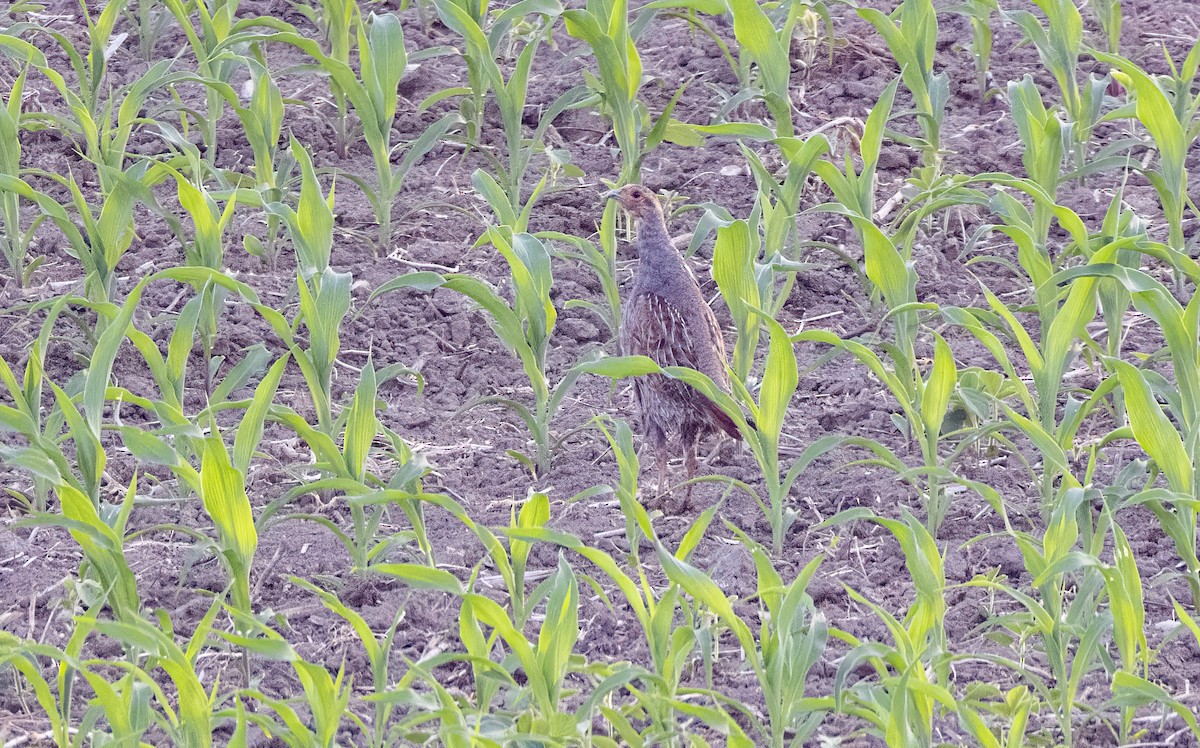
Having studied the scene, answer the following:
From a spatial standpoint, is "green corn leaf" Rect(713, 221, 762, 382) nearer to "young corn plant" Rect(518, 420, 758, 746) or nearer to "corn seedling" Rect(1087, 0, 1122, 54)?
"young corn plant" Rect(518, 420, 758, 746)

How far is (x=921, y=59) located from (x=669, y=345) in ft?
4.72

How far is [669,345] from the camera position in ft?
13.5

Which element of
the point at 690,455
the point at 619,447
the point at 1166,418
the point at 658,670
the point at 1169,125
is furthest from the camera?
the point at 1169,125

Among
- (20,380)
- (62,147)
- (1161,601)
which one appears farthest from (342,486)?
(62,147)

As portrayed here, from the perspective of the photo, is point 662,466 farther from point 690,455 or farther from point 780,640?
point 780,640

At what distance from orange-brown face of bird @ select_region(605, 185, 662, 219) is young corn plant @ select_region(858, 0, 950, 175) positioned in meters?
0.93

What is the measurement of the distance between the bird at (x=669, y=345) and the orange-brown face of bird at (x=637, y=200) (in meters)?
0.07

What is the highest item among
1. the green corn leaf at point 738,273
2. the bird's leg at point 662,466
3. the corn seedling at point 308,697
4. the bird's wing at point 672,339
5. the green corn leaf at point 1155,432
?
the green corn leaf at point 738,273

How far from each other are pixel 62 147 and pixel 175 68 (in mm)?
587

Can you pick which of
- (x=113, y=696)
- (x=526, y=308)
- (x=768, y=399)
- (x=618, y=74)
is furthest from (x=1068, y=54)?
(x=113, y=696)

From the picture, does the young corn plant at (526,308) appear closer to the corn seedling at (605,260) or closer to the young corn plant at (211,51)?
the corn seedling at (605,260)

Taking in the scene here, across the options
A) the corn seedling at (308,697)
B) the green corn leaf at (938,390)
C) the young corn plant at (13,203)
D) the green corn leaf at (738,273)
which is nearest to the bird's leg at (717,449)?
the green corn leaf at (738,273)

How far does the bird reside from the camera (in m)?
4.02

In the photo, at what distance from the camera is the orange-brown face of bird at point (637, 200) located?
14.5 feet
